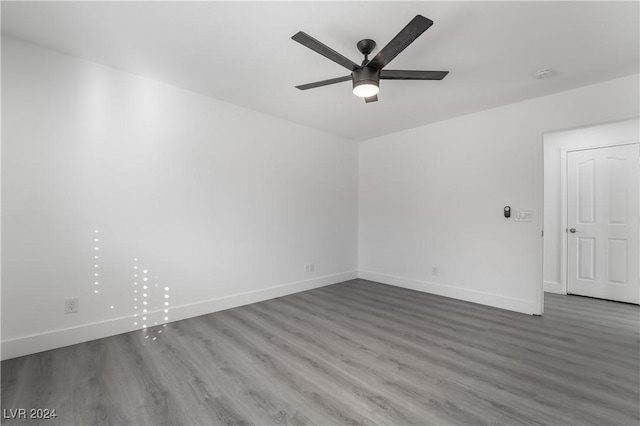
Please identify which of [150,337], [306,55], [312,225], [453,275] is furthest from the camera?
[312,225]

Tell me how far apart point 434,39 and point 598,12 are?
1064 mm

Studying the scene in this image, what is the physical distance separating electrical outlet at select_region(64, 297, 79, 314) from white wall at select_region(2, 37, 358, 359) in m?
0.04

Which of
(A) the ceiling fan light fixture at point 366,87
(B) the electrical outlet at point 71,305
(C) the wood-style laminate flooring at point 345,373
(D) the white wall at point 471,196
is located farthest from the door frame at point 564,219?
(B) the electrical outlet at point 71,305

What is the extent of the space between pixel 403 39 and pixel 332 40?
29.5 inches

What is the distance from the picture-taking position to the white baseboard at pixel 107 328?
234 centimetres

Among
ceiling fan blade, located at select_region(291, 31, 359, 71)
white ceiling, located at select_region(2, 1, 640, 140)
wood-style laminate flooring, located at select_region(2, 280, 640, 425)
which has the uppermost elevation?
white ceiling, located at select_region(2, 1, 640, 140)

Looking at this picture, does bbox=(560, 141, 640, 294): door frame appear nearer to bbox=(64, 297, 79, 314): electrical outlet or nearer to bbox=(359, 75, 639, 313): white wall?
bbox=(359, 75, 639, 313): white wall

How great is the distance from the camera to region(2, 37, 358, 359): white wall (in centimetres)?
239

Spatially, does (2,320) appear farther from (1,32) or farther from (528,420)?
(528,420)

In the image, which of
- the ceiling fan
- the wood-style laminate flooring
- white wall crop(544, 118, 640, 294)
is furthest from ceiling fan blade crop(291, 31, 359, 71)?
white wall crop(544, 118, 640, 294)

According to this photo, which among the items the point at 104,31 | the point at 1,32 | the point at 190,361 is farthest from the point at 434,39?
the point at 1,32

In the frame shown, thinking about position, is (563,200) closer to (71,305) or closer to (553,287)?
(553,287)

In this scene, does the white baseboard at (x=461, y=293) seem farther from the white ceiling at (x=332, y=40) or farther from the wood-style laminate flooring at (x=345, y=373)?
the white ceiling at (x=332, y=40)

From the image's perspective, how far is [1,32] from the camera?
2307 millimetres
